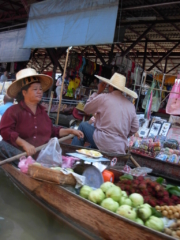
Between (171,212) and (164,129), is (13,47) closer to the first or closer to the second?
(164,129)

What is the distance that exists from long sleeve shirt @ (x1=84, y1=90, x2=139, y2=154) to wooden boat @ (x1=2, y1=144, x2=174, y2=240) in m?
1.31

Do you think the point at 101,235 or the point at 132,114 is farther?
the point at 132,114

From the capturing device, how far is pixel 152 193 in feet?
6.88

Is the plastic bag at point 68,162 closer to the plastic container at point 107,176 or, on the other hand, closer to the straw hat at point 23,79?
the plastic container at point 107,176

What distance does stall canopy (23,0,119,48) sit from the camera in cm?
512

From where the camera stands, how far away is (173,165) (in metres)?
4.18

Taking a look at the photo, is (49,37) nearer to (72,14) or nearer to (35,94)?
(72,14)

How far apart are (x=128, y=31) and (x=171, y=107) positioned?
157 inches

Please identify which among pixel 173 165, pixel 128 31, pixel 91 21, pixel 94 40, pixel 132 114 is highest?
pixel 128 31

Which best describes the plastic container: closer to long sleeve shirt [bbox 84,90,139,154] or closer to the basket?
the basket

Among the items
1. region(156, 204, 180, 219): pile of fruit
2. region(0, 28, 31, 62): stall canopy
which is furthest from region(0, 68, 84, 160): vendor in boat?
region(0, 28, 31, 62): stall canopy

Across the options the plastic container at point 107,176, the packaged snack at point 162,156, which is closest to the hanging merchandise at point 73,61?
the packaged snack at point 162,156

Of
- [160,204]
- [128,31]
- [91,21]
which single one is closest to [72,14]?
[91,21]

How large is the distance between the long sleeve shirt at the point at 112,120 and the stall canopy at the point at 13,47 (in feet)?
16.4
